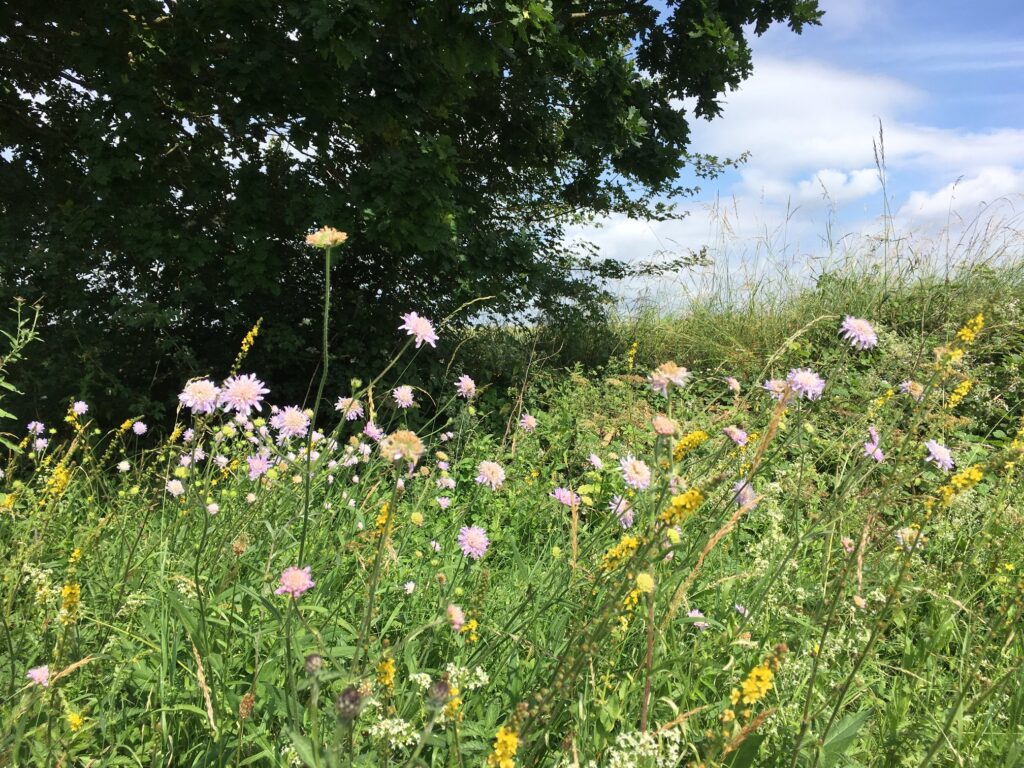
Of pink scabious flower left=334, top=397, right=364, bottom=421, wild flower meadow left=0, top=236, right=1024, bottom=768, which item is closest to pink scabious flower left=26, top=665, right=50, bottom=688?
wild flower meadow left=0, top=236, right=1024, bottom=768

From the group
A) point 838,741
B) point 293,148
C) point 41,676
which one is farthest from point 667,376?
point 293,148

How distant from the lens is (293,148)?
13.4 ft

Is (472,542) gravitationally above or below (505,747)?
below

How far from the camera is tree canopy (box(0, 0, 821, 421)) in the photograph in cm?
342

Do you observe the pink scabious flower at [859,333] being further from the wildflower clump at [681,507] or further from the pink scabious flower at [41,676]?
the pink scabious flower at [41,676]

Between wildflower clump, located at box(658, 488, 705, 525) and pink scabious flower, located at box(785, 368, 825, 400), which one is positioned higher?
wildflower clump, located at box(658, 488, 705, 525)

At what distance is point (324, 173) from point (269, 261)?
738 millimetres

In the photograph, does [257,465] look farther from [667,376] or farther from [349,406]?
[667,376]

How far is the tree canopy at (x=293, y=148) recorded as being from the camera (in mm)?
3416

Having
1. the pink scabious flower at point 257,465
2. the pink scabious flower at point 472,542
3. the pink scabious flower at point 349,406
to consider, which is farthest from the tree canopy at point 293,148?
the pink scabious flower at point 472,542

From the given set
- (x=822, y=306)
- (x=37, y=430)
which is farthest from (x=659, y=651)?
(x=822, y=306)

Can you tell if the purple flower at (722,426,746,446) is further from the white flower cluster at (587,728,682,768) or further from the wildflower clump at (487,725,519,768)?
the wildflower clump at (487,725,519,768)

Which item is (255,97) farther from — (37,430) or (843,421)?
(843,421)

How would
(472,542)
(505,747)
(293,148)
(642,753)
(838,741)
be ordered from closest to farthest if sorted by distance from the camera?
(505,747) < (642,753) < (838,741) < (472,542) < (293,148)
